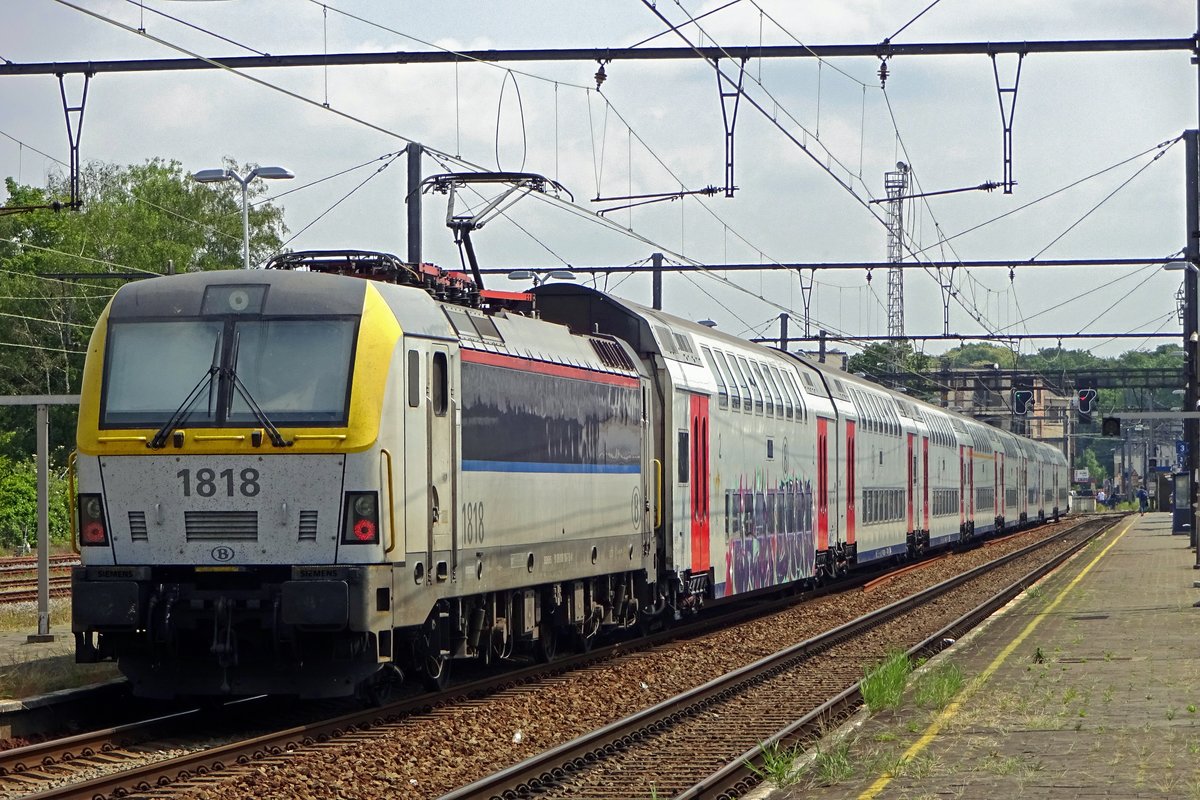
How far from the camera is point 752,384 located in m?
25.8

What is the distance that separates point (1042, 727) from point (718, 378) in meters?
11.4

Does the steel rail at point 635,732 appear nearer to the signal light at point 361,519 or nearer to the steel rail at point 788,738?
the steel rail at point 788,738

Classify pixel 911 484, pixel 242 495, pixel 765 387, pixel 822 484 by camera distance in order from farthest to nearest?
pixel 911 484 → pixel 822 484 → pixel 765 387 → pixel 242 495

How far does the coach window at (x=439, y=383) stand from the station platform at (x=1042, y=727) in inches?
159

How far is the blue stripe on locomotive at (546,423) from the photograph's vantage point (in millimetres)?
14945

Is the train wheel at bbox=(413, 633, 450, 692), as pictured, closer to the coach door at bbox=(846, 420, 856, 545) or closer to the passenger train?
the passenger train

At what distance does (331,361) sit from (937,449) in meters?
33.1

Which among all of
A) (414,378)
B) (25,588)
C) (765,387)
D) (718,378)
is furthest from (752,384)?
(25,588)

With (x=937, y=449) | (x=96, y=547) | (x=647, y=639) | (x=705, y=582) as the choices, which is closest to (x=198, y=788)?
(x=96, y=547)

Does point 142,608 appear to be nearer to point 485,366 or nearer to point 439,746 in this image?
point 439,746

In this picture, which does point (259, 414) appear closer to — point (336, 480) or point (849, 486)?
point (336, 480)

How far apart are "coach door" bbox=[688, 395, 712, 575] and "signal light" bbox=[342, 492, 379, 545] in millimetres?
9212

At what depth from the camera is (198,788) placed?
1058cm

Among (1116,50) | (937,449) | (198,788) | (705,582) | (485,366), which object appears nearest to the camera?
(198,788)
